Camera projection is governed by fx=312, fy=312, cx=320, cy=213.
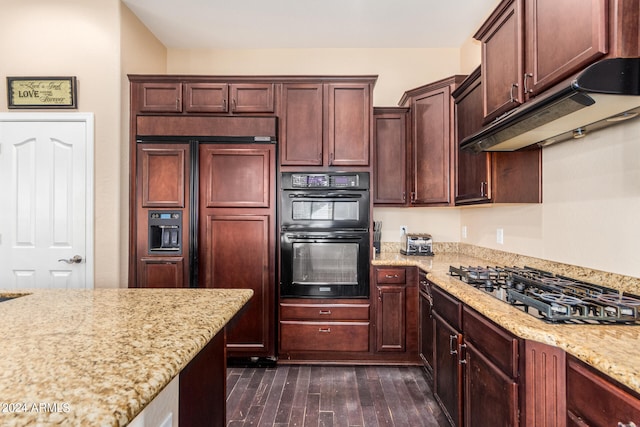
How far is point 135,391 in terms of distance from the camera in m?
0.60

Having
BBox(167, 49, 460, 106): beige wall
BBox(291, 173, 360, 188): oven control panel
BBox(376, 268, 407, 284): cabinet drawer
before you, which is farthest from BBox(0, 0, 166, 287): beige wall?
BBox(376, 268, 407, 284): cabinet drawer

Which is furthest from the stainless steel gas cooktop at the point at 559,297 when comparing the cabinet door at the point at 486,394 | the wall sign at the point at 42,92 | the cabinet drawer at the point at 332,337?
the wall sign at the point at 42,92

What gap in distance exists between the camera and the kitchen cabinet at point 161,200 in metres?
2.66

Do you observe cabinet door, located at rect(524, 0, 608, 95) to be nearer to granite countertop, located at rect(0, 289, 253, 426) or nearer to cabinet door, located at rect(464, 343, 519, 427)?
cabinet door, located at rect(464, 343, 519, 427)

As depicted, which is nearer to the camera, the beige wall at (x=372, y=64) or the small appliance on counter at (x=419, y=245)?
Result: the small appliance on counter at (x=419, y=245)

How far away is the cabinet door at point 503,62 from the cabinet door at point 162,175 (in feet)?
7.59

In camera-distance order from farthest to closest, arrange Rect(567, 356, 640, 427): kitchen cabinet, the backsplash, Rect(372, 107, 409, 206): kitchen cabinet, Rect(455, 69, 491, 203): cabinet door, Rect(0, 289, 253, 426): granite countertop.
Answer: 1. Rect(372, 107, 409, 206): kitchen cabinet
2. Rect(455, 69, 491, 203): cabinet door
3. the backsplash
4. Rect(567, 356, 640, 427): kitchen cabinet
5. Rect(0, 289, 253, 426): granite countertop

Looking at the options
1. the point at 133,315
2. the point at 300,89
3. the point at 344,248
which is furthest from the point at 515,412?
the point at 300,89

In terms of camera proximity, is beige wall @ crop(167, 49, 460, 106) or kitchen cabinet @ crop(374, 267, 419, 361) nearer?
kitchen cabinet @ crop(374, 267, 419, 361)

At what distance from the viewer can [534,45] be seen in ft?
4.82

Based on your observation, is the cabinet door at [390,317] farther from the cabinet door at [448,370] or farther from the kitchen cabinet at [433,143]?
the kitchen cabinet at [433,143]

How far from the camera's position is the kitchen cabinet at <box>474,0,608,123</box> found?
1148 mm

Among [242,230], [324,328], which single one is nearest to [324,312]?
[324,328]

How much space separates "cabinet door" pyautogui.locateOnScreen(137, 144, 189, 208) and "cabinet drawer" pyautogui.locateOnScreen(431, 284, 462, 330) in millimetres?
2121
